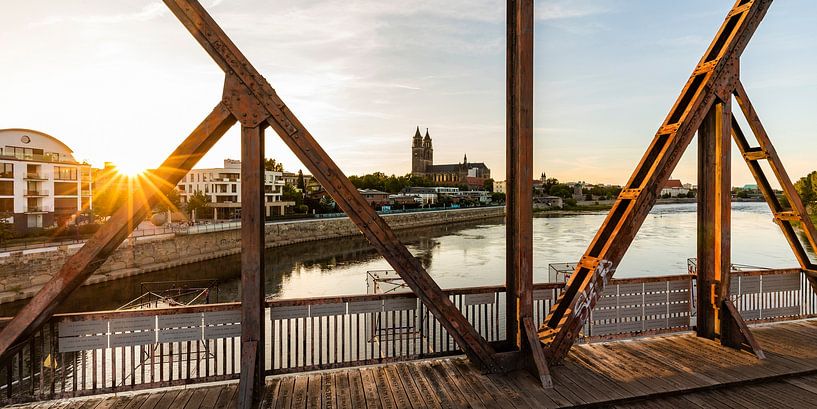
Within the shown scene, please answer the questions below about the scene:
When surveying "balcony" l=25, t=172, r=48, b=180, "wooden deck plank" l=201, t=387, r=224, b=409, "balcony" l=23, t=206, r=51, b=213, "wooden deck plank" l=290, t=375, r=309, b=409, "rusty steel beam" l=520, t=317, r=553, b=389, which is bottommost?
"wooden deck plank" l=201, t=387, r=224, b=409

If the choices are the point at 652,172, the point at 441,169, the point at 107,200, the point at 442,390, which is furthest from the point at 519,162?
the point at 441,169

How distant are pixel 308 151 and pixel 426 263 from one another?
2855 centimetres

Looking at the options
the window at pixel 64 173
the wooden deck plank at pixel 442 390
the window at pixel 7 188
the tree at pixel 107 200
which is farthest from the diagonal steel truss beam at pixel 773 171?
the window at pixel 64 173

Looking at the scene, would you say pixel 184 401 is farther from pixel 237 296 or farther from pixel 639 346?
pixel 237 296

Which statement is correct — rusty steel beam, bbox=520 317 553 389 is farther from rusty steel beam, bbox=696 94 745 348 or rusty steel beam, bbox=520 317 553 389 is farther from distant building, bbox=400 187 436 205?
distant building, bbox=400 187 436 205

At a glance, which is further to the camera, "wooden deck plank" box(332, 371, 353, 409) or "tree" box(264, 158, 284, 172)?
"tree" box(264, 158, 284, 172)

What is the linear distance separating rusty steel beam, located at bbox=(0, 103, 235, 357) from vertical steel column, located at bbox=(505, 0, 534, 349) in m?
3.62

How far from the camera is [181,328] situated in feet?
17.0

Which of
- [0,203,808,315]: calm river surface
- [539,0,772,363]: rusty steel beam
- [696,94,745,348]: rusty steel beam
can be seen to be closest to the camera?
[539,0,772,363]: rusty steel beam

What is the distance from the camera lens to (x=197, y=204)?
55.5 metres

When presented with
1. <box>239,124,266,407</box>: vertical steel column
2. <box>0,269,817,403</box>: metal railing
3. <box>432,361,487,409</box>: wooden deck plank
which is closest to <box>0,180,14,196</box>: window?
<box>0,269,817,403</box>: metal railing

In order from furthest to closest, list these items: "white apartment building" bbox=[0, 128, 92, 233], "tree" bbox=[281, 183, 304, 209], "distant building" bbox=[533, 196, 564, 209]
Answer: "distant building" bbox=[533, 196, 564, 209] → "tree" bbox=[281, 183, 304, 209] → "white apartment building" bbox=[0, 128, 92, 233]

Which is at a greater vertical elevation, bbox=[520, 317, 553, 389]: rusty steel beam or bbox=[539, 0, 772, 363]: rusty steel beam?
bbox=[539, 0, 772, 363]: rusty steel beam

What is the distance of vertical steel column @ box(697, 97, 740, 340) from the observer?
666cm
